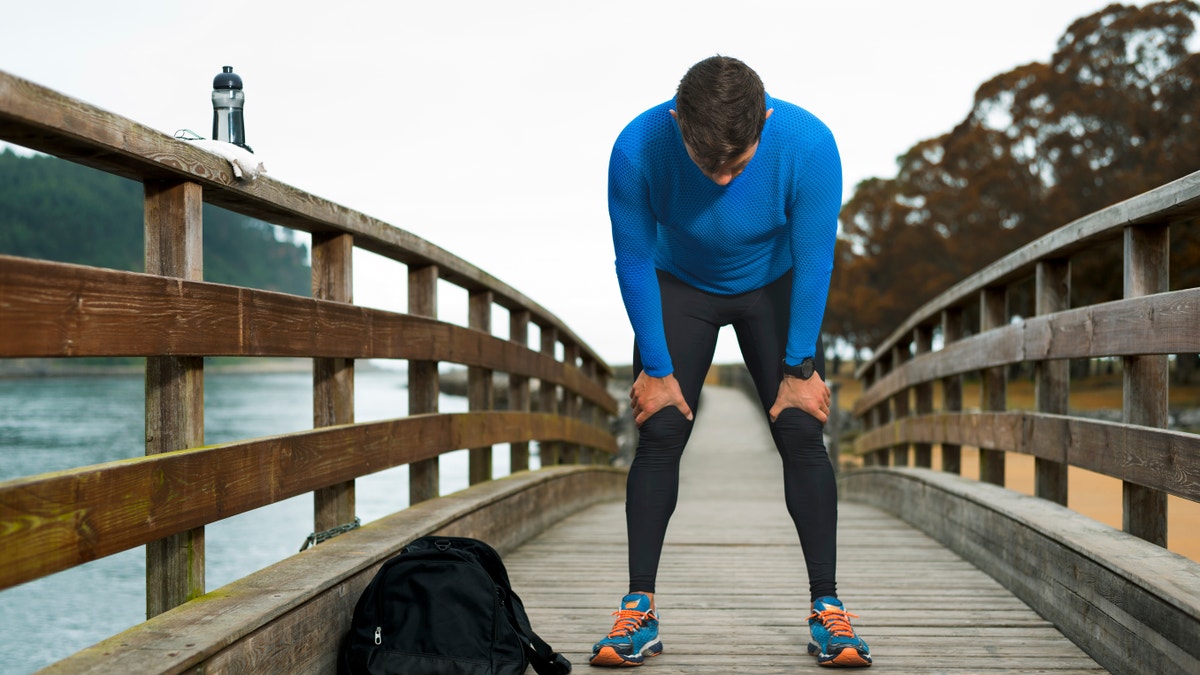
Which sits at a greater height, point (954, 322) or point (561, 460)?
point (954, 322)

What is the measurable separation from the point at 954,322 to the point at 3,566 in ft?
16.1

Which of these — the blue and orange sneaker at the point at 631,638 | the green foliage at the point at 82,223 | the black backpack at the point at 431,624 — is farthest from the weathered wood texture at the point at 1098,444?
the green foliage at the point at 82,223

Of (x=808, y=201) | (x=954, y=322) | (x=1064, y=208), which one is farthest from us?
(x=1064, y=208)

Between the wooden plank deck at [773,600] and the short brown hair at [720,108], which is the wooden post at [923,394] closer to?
the wooden plank deck at [773,600]

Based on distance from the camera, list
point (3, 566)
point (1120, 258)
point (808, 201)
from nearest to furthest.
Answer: point (3, 566) < point (808, 201) < point (1120, 258)

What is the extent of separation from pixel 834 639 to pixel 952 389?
3.30 m

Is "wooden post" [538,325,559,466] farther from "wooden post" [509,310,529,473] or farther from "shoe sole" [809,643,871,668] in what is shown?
"shoe sole" [809,643,871,668]

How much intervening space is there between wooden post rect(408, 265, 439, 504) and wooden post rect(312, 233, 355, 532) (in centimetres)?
67

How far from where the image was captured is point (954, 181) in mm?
33469

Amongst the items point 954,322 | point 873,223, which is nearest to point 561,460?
point 954,322

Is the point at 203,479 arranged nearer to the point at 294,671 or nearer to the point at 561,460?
the point at 294,671

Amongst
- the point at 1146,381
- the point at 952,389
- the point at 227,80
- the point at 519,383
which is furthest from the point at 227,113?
the point at 952,389

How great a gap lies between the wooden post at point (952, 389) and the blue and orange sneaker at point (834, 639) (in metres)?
3.02

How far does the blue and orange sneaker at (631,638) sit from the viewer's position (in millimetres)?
2600
